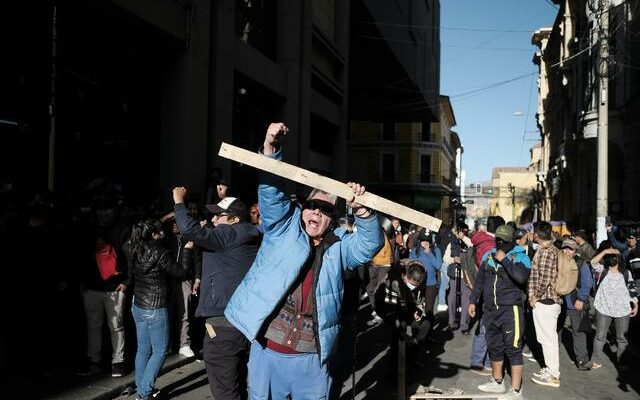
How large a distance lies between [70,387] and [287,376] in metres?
3.76

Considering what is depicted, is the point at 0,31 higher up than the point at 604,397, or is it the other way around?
the point at 0,31

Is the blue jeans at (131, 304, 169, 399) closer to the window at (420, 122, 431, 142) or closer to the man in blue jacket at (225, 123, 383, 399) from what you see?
the man in blue jacket at (225, 123, 383, 399)

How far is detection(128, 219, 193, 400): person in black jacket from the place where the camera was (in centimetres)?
551

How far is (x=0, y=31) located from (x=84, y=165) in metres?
2.70

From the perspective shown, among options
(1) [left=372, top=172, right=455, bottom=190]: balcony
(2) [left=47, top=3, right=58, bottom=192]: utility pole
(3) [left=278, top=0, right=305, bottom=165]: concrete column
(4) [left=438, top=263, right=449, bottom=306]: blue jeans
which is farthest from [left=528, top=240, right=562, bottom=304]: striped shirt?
(1) [left=372, top=172, right=455, bottom=190]: balcony

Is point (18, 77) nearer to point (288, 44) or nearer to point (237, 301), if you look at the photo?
point (237, 301)

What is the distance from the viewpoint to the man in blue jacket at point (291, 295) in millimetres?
3271

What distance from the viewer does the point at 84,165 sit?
10688 mm

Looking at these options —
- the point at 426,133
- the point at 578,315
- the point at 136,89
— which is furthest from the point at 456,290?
the point at 426,133

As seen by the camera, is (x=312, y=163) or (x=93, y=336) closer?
(x=93, y=336)

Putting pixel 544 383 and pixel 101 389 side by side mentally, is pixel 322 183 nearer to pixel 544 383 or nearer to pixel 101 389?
pixel 101 389

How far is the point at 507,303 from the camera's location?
6215 millimetres

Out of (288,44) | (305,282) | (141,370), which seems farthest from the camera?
(288,44)

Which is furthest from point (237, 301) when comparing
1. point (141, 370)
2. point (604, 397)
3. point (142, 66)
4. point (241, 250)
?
point (142, 66)
